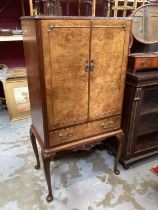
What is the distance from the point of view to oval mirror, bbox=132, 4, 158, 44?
1514 mm

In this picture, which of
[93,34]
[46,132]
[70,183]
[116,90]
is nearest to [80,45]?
[93,34]

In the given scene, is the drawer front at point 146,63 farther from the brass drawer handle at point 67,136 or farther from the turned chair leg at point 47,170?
the turned chair leg at point 47,170

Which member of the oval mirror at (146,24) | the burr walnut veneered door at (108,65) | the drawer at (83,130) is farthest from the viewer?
the oval mirror at (146,24)

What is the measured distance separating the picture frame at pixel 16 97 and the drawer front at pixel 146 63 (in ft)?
5.04

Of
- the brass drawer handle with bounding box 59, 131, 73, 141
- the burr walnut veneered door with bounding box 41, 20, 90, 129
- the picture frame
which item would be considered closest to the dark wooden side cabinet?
the burr walnut veneered door with bounding box 41, 20, 90, 129

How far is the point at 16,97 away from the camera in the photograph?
247cm

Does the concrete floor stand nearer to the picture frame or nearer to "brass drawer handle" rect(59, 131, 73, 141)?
"brass drawer handle" rect(59, 131, 73, 141)

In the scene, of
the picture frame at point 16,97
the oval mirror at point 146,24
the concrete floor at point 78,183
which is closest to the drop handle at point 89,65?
the oval mirror at point 146,24

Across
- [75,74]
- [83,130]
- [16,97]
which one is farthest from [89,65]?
[16,97]

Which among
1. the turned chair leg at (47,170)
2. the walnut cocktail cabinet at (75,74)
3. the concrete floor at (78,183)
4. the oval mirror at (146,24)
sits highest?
the oval mirror at (146,24)

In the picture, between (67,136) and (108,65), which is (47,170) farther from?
(108,65)

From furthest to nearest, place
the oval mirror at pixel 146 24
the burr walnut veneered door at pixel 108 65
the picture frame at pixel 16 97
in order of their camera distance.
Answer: the picture frame at pixel 16 97 → the oval mirror at pixel 146 24 → the burr walnut veneered door at pixel 108 65

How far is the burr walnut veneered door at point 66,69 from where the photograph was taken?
39.4 inches

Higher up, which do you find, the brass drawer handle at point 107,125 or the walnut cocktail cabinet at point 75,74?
the walnut cocktail cabinet at point 75,74
